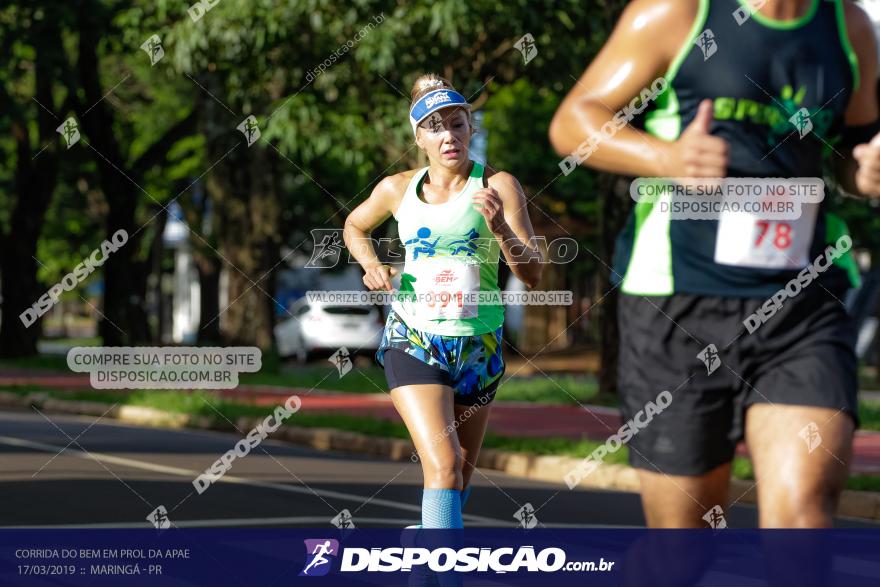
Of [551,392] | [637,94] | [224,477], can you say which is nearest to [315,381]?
[551,392]

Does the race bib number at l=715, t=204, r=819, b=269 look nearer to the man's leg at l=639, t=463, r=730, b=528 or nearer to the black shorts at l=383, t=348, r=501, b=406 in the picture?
the man's leg at l=639, t=463, r=730, b=528

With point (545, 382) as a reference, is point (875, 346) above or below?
above

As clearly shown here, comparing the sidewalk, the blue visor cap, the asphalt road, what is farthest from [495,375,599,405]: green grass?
the blue visor cap

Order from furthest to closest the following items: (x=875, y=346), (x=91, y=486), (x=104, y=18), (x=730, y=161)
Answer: (x=875, y=346) → (x=104, y=18) → (x=91, y=486) → (x=730, y=161)

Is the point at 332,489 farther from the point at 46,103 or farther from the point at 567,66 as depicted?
the point at 46,103

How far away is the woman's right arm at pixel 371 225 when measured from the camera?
5.65 meters

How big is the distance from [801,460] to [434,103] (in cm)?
216

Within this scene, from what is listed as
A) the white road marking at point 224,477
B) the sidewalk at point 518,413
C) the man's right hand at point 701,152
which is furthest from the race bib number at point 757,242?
the sidewalk at point 518,413

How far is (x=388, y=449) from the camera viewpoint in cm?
1446

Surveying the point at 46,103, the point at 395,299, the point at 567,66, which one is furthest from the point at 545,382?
the point at 395,299

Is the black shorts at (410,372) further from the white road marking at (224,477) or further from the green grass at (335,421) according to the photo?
the green grass at (335,421)

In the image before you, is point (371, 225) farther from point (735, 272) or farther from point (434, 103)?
point (735, 272)

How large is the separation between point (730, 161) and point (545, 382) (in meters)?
19.5

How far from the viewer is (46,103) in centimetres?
3027
